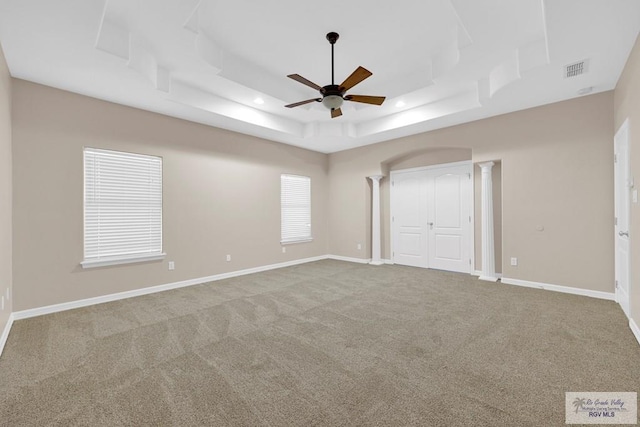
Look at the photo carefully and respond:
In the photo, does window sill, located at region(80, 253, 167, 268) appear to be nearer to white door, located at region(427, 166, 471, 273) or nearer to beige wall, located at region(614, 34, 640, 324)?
white door, located at region(427, 166, 471, 273)

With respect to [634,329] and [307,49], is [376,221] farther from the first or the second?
[634,329]

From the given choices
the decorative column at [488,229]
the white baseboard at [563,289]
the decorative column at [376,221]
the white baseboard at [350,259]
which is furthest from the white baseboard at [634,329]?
the white baseboard at [350,259]

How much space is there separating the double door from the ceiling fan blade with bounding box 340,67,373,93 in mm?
3673

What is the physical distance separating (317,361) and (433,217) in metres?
4.70

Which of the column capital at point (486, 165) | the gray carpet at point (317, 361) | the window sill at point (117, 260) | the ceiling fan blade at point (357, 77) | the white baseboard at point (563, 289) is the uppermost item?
the ceiling fan blade at point (357, 77)

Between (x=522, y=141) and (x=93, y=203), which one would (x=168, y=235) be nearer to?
(x=93, y=203)

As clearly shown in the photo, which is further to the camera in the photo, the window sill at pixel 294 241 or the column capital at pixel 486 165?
the window sill at pixel 294 241

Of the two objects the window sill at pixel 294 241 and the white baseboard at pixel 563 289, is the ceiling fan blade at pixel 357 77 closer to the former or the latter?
the window sill at pixel 294 241

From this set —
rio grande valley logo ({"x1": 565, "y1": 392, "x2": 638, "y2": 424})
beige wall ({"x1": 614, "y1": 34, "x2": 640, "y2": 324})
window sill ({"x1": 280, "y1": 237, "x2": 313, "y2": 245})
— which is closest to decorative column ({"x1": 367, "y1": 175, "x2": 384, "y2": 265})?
window sill ({"x1": 280, "y1": 237, "x2": 313, "y2": 245})

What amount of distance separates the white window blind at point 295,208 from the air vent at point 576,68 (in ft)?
16.6

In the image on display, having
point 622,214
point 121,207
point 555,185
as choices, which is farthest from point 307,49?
point 622,214

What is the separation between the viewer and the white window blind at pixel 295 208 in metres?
6.71

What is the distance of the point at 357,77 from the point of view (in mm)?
2982

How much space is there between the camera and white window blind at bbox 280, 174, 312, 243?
6711 millimetres
